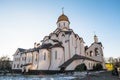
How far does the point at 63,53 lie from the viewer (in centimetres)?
3322

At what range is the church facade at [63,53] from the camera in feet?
101

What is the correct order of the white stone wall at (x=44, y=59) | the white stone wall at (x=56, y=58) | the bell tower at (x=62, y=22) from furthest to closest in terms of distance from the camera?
the bell tower at (x=62, y=22) < the white stone wall at (x=44, y=59) < the white stone wall at (x=56, y=58)

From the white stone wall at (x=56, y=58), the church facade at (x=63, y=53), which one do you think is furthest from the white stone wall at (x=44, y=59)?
the white stone wall at (x=56, y=58)

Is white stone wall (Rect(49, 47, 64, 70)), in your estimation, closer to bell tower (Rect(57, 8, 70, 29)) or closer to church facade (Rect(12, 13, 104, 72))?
church facade (Rect(12, 13, 104, 72))

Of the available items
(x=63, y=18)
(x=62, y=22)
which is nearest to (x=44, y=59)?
(x=62, y=22)

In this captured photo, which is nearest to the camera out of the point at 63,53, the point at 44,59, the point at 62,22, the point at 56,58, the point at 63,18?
the point at 56,58

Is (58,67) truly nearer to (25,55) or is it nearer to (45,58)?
(45,58)

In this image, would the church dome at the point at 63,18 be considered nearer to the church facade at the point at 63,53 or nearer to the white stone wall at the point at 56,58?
the church facade at the point at 63,53

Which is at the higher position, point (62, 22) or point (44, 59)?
point (62, 22)

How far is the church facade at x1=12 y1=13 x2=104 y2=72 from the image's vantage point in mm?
30805

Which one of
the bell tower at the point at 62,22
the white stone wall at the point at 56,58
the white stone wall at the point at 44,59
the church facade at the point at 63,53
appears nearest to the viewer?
the church facade at the point at 63,53

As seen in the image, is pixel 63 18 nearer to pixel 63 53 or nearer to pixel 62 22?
pixel 62 22

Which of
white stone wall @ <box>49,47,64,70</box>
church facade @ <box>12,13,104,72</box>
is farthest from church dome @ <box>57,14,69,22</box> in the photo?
white stone wall @ <box>49,47,64,70</box>

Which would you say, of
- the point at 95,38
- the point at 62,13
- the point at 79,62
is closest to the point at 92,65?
the point at 79,62
